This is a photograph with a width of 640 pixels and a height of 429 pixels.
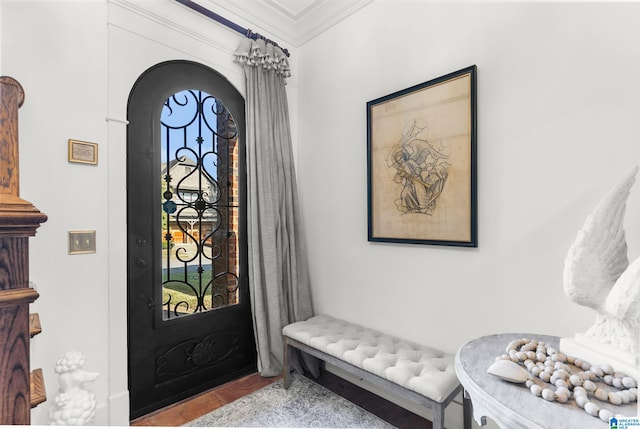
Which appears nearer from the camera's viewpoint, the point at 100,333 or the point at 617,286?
the point at 617,286

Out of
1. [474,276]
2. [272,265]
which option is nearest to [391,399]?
[474,276]

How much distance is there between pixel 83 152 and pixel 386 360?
196 centimetres

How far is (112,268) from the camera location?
5.92 ft

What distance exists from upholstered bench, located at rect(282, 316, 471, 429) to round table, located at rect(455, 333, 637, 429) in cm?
39

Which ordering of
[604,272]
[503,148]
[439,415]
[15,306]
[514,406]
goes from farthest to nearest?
1. [503,148]
2. [439,415]
3. [604,272]
4. [514,406]
5. [15,306]

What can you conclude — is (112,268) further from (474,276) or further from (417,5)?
(417,5)

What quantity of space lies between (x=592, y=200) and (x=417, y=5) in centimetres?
144

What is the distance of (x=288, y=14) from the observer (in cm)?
245

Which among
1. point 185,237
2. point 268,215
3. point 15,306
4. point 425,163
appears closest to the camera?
point 15,306

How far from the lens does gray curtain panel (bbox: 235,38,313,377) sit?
2320 mm

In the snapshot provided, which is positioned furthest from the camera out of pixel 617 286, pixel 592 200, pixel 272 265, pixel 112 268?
pixel 272 265

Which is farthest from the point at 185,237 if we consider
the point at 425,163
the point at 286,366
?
the point at 425,163

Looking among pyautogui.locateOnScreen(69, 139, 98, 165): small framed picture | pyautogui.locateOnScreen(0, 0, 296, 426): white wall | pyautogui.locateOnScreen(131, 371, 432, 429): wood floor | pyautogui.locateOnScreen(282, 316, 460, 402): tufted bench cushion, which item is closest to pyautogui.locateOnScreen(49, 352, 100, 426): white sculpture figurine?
pyautogui.locateOnScreen(0, 0, 296, 426): white wall

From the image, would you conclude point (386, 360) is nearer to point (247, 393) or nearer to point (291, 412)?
point (291, 412)
